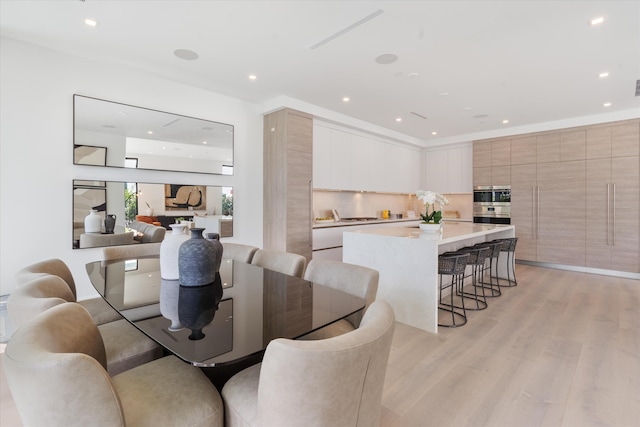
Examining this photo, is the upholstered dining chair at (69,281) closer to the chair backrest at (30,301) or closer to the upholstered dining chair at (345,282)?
the chair backrest at (30,301)

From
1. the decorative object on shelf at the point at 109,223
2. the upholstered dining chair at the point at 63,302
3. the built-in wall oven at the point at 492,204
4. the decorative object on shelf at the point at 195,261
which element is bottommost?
the upholstered dining chair at the point at 63,302

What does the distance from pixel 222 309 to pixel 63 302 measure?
0.67m

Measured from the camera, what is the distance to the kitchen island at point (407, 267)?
9.64 feet

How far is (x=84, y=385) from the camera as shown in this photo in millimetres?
831

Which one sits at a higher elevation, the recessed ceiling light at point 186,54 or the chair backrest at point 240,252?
the recessed ceiling light at point 186,54

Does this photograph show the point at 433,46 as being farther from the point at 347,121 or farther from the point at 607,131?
the point at 607,131

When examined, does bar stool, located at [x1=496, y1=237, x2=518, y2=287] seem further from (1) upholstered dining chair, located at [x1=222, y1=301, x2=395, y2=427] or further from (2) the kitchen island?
(1) upholstered dining chair, located at [x1=222, y1=301, x2=395, y2=427]

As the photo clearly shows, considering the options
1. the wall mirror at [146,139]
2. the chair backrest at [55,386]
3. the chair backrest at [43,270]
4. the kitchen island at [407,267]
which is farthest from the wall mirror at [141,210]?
the chair backrest at [55,386]

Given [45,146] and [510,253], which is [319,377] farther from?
[510,253]

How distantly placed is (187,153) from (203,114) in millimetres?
611

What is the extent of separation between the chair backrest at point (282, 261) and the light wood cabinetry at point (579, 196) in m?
5.56

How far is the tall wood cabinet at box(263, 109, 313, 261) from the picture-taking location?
4.60m

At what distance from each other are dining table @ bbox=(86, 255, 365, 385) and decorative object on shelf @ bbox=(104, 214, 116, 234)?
161cm

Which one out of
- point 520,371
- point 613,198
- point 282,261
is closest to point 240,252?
point 282,261
